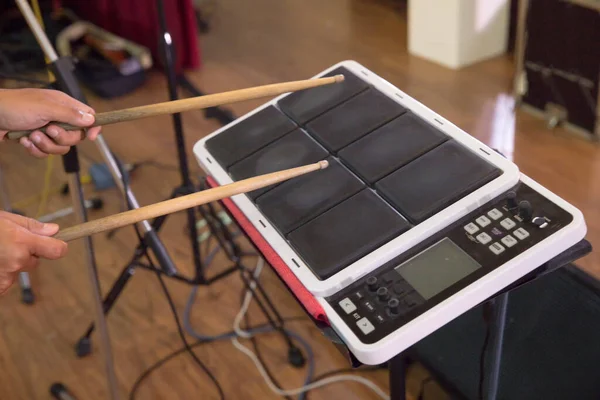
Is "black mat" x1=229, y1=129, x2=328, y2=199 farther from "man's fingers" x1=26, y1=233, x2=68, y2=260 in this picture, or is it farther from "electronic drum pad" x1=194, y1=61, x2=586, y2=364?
"man's fingers" x1=26, y1=233, x2=68, y2=260

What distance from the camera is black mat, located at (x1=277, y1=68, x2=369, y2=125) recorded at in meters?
1.09

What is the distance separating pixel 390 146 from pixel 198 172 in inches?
61.7

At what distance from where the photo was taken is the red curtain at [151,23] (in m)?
2.99

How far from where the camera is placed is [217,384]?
5.64 ft

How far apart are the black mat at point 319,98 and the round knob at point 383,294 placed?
14.1 inches

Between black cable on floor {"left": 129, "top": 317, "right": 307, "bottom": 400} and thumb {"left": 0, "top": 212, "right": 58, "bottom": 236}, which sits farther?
black cable on floor {"left": 129, "top": 317, "right": 307, "bottom": 400}

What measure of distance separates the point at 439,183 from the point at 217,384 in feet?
3.36

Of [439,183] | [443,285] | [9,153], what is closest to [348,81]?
[439,183]

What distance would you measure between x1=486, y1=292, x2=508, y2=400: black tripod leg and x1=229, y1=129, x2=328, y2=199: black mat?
31 centimetres

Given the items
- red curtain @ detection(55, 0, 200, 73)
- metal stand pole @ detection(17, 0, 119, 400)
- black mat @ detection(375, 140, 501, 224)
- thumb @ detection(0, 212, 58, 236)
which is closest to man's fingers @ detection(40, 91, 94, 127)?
thumb @ detection(0, 212, 58, 236)

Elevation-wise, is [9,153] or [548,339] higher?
[548,339]

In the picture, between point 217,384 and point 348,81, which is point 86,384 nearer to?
point 217,384

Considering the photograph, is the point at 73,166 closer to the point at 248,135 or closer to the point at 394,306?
the point at 248,135

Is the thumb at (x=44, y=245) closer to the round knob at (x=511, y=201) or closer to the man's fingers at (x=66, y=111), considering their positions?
the man's fingers at (x=66, y=111)
